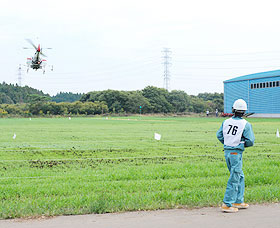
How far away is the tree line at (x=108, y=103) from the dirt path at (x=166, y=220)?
91261 mm

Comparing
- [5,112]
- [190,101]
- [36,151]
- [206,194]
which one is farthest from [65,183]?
[190,101]

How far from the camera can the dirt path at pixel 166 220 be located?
18.1 ft

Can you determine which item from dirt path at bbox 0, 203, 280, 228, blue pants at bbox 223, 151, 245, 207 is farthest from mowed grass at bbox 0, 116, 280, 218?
blue pants at bbox 223, 151, 245, 207

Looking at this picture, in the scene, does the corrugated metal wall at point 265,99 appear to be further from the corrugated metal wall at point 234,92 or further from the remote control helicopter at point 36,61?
the remote control helicopter at point 36,61

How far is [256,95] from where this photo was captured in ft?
259

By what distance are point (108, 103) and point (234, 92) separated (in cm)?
4666

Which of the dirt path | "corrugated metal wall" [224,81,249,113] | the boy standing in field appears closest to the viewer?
the dirt path

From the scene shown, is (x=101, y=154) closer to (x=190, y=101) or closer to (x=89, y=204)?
(x=89, y=204)

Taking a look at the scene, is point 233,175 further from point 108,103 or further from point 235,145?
point 108,103

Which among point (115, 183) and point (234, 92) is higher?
point (234, 92)

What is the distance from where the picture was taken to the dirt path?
550cm

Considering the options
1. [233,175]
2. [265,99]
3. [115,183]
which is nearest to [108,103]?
[265,99]

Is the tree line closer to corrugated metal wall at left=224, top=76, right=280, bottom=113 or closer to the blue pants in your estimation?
corrugated metal wall at left=224, top=76, right=280, bottom=113

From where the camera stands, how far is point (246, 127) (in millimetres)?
6262
